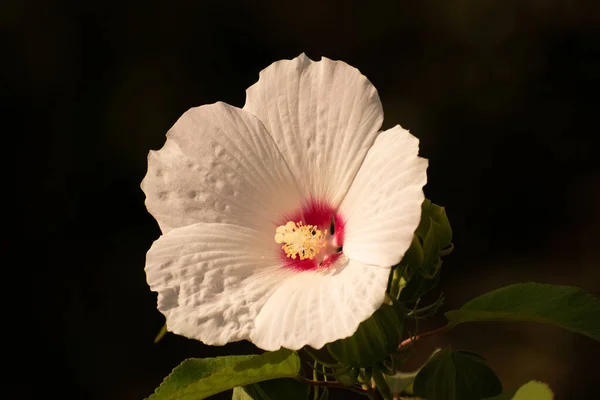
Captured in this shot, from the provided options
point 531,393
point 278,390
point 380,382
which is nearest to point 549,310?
point 531,393

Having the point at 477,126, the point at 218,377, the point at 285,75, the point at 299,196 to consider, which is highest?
the point at 477,126

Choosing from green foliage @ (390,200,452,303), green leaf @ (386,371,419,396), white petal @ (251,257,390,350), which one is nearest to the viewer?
white petal @ (251,257,390,350)

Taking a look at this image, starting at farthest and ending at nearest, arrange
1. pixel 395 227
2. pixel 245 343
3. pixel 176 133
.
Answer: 1. pixel 245 343
2. pixel 176 133
3. pixel 395 227

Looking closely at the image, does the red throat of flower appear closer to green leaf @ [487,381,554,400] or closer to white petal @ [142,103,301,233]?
white petal @ [142,103,301,233]

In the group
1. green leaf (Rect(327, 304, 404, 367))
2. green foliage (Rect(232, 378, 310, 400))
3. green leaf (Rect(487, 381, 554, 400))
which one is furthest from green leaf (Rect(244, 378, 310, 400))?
green leaf (Rect(487, 381, 554, 400))

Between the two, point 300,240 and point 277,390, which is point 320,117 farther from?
point 277,390

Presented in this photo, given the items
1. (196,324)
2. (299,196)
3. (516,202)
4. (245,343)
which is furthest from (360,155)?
(516,202)

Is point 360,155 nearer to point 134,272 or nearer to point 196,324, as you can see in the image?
point 196,324
